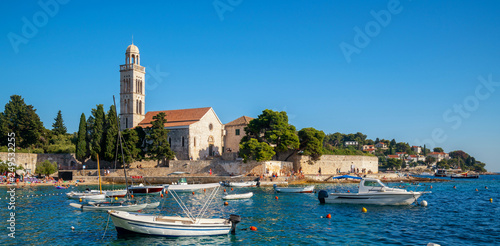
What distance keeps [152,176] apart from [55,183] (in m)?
11.8

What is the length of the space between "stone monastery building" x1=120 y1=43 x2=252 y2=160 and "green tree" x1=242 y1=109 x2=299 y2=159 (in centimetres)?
585

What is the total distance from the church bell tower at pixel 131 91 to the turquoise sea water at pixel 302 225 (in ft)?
122

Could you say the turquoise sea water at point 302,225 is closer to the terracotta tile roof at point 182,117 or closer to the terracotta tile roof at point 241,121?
the terracotta tile roof at point 182,117

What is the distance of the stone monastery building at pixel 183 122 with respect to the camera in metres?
58.7

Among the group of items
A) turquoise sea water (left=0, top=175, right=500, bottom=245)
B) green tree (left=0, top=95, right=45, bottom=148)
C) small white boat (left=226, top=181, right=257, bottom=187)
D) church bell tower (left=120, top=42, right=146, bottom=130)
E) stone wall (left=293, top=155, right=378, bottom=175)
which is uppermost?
church bell tower (left=120, top=42, right=146, bottom=130)

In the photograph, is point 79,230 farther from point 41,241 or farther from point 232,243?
point 232,243

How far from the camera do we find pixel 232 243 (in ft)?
51.6

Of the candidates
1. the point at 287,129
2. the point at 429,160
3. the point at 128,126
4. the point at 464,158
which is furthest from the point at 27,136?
the point at 464,158

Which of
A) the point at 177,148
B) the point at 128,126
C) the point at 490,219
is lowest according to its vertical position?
the point at 490,219

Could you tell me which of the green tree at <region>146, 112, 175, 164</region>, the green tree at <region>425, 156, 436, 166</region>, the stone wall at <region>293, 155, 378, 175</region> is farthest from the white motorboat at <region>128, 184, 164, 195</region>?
the green tree at <region>425, 156, 436, 166</region>

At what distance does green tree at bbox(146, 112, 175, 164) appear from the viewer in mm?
54906

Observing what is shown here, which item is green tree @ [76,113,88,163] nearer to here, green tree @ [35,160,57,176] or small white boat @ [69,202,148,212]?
green tree @ [35,160,57,176]

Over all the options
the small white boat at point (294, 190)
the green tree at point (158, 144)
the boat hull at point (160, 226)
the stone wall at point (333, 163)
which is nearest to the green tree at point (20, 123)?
the green tree at point (158, 144)

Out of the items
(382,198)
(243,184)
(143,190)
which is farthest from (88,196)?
(382,198)
